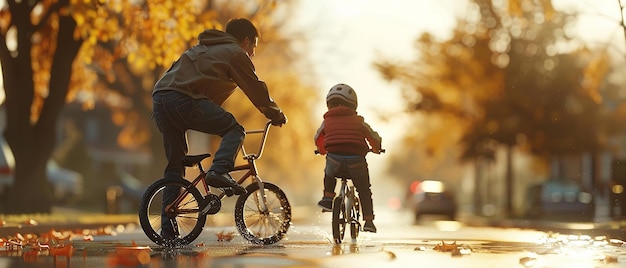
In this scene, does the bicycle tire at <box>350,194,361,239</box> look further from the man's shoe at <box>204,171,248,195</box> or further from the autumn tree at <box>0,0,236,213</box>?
the autumn tree at <box>0,0,236,213</box>

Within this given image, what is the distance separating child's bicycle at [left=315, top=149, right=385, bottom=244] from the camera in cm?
1198

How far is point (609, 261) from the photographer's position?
9656 mm

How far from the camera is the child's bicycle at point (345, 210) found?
11977 millimetres

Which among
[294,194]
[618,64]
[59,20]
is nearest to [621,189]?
[59,20]

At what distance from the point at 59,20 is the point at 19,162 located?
2.93m

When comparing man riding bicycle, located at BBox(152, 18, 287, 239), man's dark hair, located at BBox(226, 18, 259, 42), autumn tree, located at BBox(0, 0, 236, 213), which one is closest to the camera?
man riding bicycle, located at BBox(152, 18, 287, 239)

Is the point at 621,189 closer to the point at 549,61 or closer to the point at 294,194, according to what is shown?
the point at 549,61

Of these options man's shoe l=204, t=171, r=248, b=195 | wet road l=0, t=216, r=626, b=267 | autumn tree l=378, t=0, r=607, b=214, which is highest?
autumn tree l=378, t=0, r=607, b=214

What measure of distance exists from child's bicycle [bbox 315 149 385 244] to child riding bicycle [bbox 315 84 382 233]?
0.09 metres

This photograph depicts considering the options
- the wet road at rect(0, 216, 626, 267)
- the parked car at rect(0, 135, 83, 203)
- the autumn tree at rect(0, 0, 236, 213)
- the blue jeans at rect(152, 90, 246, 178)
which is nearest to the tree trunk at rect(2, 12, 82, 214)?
the autumn tree at rect(0, 0, 236, 213)

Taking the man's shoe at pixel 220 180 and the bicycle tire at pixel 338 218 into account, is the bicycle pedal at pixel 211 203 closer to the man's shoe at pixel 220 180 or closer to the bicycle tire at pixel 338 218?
the man's shoe at pixel 220 180

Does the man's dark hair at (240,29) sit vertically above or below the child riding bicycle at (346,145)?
above

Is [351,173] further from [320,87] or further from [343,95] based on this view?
[320,87]

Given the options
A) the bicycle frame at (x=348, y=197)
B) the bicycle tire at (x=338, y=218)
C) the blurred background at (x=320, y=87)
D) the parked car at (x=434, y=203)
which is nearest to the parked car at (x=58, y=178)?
the blurred background at (x=320, y=87)
